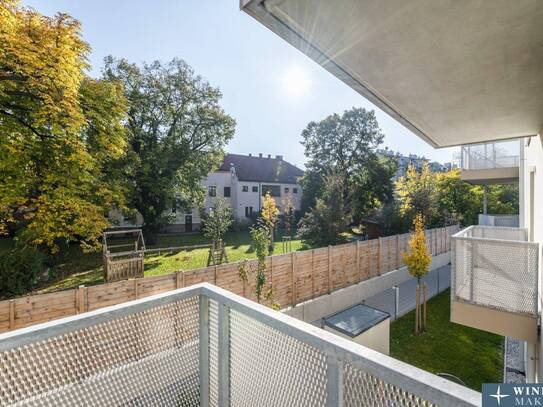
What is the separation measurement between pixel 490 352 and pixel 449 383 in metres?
9.77

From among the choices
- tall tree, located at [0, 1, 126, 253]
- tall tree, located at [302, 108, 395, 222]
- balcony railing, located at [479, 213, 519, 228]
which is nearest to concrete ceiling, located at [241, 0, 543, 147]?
tall tree, located at [0, 1, 126, 253]

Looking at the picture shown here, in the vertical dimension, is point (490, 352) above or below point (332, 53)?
below

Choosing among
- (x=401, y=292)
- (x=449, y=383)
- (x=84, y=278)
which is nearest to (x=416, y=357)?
(x=401, y=292)

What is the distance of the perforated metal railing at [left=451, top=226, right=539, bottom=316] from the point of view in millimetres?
4625

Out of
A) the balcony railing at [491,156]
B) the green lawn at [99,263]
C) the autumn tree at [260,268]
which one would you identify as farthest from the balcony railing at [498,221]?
the green lawn at [99,263]

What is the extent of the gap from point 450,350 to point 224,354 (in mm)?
8856

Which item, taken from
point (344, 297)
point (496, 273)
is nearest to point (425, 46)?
point (496, 273)

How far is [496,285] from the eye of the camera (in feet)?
16.5

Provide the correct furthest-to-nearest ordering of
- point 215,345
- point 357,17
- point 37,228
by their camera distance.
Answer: point 37,228, point 215,345, point 357,17

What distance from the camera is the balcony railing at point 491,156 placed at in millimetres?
9922

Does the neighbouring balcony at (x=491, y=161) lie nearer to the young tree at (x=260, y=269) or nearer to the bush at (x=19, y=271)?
the young tree at (x=260, y=269)

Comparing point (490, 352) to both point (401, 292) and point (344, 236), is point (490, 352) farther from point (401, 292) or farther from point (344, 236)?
point (344, 236)

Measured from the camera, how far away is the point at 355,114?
27.1 meters

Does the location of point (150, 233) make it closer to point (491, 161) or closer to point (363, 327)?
point (363, 327)
